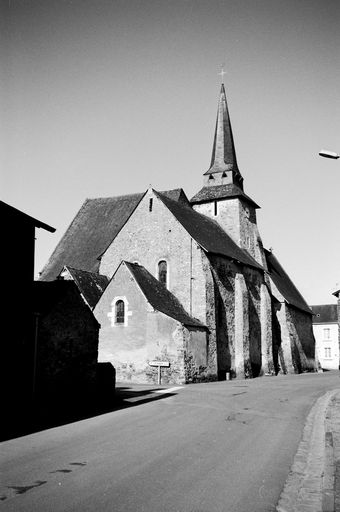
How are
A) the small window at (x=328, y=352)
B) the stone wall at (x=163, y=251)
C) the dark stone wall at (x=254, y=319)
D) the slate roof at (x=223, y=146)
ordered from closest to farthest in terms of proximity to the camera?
the stone wall at (x=163, y=251) < the dark stone wall at (x=254, y=319) < the slate roof at (x=223, y=146) < the small window at (x=328, y=352)

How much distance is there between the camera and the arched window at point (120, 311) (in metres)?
25.6

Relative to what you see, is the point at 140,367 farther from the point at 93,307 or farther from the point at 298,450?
the point at 298,450

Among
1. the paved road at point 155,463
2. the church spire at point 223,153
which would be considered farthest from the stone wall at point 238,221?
the paved road at point 155,463

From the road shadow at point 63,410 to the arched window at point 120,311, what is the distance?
6644 millimetres

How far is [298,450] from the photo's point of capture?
8.53 m

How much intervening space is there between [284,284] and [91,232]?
58.6ft

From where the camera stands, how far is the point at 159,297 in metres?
26.5

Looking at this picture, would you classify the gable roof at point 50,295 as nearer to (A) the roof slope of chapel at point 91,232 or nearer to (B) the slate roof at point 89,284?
(B) the slate roof at point 89,284

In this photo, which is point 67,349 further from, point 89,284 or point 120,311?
point 89,284

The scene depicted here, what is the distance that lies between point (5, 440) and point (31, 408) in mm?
4709

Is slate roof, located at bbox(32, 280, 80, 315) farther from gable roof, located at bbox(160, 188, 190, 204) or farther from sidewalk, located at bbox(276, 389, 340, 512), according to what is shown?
gable roof, located at bbox(160, 188, 190, 204)

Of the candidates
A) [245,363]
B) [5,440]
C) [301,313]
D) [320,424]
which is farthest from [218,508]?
[301,313]

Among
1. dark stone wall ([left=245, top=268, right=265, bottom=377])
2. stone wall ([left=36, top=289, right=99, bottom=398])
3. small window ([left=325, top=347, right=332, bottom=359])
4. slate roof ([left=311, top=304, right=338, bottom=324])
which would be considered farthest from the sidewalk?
slate roof ([left=311, top=304, right=338, bottom=324])

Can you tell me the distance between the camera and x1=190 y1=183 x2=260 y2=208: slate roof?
36438 mm
